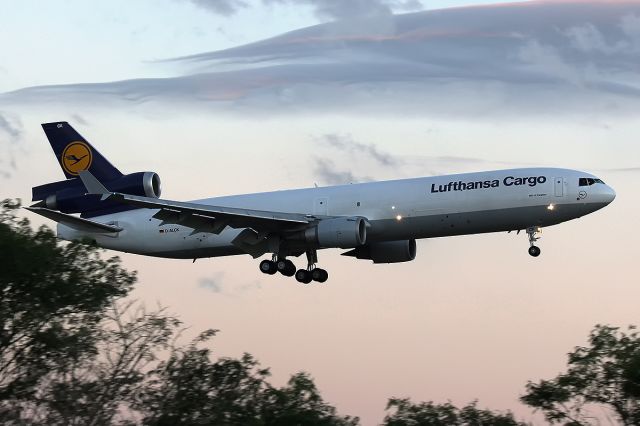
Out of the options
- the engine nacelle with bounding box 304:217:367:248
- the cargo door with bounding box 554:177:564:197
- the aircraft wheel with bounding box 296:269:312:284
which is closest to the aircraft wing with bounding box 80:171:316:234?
the engine nacelle with bounding box 304:217:367:248

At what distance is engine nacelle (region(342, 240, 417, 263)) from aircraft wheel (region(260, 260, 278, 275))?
6.32 metres

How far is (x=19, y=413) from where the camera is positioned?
100ft

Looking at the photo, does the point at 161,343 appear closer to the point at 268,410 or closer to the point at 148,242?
the point at 268,410

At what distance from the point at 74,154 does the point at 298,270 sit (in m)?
15.2

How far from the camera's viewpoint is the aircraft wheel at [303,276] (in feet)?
181

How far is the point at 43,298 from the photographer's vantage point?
40969 millimetres

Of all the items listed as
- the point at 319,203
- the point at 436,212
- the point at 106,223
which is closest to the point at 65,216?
the point at 106,223

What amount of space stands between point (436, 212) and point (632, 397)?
549 inches

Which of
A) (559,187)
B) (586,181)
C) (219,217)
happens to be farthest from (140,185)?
(586,181)

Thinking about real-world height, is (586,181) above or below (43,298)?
above

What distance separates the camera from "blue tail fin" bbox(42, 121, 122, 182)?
59969mm

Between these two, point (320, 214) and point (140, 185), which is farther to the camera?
point (140, 185)

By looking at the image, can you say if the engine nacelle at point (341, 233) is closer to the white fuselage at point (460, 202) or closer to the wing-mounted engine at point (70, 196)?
the white fuselage at point (460, 202)

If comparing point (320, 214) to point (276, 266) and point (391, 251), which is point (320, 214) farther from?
point (391, 251)
